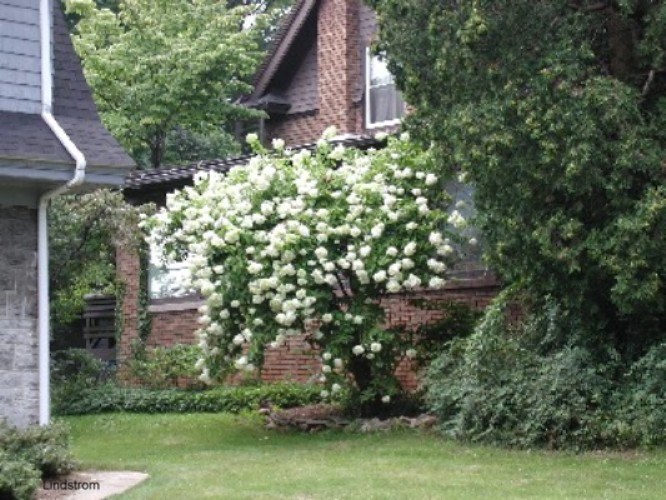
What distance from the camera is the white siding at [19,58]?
1041 centimetres

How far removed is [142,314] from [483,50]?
10592mm

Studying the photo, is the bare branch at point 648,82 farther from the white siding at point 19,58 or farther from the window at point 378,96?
the window at point 378,96

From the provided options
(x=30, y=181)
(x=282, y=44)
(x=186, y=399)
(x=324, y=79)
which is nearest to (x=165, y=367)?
(x=186, y=399)

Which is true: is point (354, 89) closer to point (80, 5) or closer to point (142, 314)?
point (142, 314)

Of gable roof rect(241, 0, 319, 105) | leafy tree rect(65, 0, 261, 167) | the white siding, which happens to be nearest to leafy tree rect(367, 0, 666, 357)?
the white siding

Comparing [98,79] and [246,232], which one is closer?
[246,232]

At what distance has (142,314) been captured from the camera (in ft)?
66.4

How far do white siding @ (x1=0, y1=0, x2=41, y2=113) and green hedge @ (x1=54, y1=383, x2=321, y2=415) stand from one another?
675cm

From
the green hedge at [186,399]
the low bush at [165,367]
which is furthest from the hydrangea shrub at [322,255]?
the low bush at [165,367]

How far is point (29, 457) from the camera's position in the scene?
9.66m

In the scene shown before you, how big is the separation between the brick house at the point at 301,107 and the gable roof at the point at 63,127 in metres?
5.86

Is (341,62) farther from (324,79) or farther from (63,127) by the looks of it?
(63,127)

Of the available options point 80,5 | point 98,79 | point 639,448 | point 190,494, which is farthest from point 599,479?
point 80,5

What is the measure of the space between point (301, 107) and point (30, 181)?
46.0 ft
